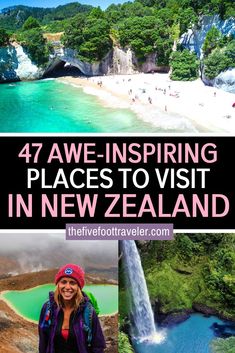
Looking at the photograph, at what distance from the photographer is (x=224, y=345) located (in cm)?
A: 490

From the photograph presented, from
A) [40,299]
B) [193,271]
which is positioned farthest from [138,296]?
[40,299]

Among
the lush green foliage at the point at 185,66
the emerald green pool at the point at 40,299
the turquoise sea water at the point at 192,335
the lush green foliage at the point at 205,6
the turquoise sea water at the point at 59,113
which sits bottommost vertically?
the turquoise sea water at the point at 192,335

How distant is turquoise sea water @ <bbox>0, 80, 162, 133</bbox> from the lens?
9.12 meters

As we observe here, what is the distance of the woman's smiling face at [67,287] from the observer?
3029 millimetres

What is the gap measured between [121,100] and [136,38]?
3175 mm

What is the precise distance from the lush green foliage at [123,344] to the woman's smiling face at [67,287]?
1.83 metres

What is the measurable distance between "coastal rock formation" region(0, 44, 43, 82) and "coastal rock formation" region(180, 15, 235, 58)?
13.8 ft

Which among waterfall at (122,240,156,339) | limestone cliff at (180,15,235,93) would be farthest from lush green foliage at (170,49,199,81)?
waterfall at (122,240,156,339)

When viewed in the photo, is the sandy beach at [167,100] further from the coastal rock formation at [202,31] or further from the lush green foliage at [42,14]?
the lush green foliage at [42,14]

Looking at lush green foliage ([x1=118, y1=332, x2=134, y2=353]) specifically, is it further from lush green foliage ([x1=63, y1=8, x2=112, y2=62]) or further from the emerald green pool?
lush green foliage ([x1=63, y1=8, x2=112, y2=62])

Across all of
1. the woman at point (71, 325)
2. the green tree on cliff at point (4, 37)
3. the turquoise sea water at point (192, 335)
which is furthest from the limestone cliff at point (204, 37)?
the woman at point (71, 325)

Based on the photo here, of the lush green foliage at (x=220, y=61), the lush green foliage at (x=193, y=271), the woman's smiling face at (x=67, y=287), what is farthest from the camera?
the lush green foliage at (x=220, y=61)

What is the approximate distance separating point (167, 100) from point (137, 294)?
649 cm

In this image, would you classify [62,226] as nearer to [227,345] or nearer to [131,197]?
[131,197]
